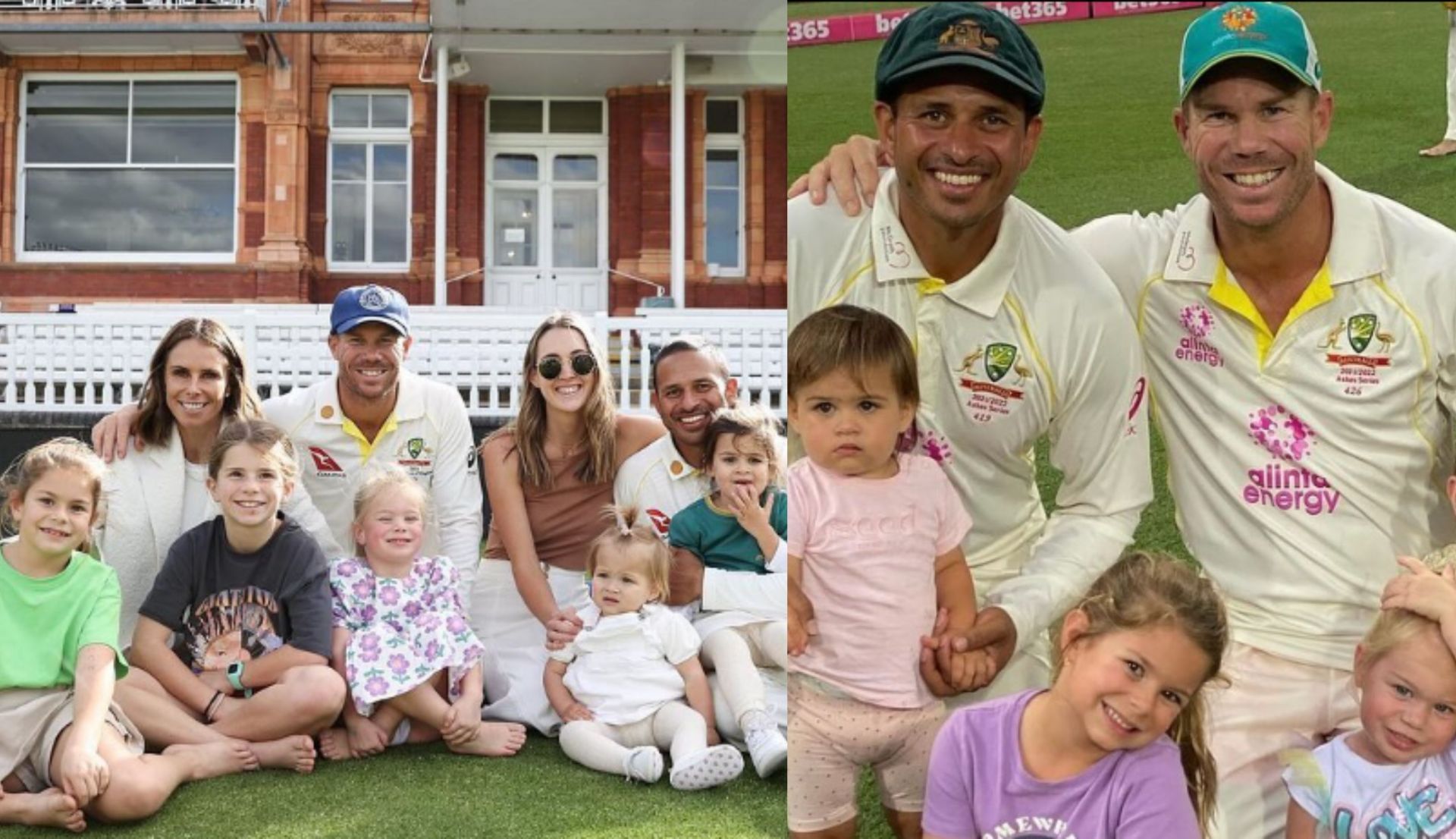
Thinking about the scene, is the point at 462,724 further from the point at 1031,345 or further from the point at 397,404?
the point at 1031,345

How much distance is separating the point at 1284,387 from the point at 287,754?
4.41ft

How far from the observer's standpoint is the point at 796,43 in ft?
5.17

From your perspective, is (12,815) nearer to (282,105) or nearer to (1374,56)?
(282,105)

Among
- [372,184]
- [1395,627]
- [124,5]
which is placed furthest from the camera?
[372,184]

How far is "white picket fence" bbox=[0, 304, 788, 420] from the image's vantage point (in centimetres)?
213

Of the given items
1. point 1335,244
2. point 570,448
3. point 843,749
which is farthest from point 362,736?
point 1335,244

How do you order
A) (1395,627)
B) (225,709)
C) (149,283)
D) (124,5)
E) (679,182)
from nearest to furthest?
(1395,627)
(225,709)
(124,5)
(149,283)
(679,182)

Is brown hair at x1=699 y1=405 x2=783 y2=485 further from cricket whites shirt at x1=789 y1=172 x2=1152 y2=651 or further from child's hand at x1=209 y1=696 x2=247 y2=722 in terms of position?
child's hand at x1=209 y1=696 x2=247 y2=722

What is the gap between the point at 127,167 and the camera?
248 cm

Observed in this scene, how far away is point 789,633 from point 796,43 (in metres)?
0.68

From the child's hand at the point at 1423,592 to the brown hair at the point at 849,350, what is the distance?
560mm

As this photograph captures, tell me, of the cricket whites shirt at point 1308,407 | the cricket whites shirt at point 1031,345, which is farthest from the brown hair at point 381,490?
the cricket whites shirt at point 1308,407

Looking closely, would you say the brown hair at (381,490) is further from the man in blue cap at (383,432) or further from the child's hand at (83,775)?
the child's hand at (83,775)

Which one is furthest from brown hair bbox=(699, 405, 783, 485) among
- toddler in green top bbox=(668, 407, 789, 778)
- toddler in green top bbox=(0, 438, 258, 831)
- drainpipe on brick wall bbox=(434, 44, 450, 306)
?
drainpipe on brick wall bbox=(434, 44, 450, 306)
